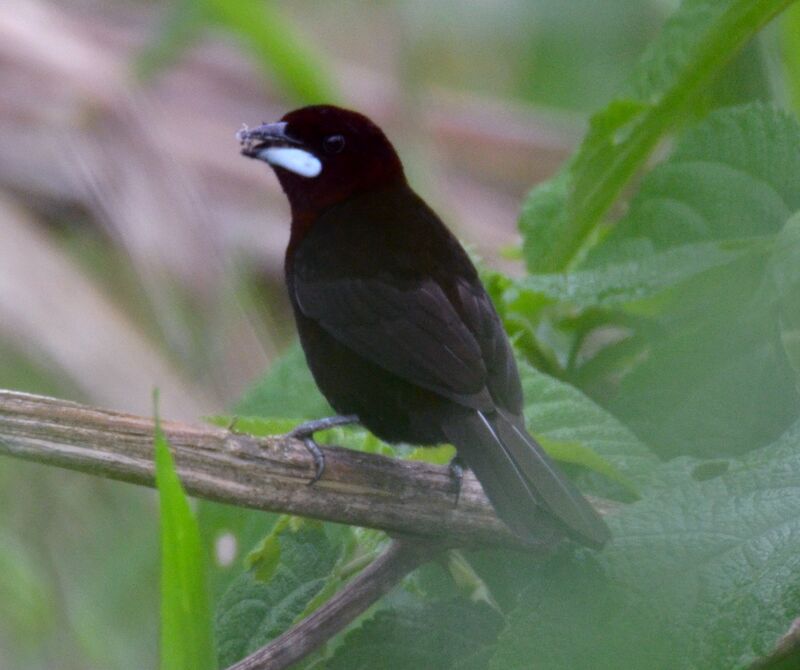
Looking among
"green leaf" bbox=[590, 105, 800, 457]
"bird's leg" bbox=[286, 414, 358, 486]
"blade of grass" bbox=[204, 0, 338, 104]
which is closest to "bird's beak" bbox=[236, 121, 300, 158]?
"bird's leg" bbox=[286, 414, 358, 486]

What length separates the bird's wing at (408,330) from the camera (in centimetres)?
164

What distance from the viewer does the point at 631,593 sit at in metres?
1.13

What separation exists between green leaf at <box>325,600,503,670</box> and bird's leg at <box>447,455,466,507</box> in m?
0.11

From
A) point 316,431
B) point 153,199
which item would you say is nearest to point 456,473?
point 316,431

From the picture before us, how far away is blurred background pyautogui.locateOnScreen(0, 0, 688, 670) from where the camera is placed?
2.76 meters

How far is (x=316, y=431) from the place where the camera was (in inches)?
60.0

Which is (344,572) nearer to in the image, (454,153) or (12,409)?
(12,409)

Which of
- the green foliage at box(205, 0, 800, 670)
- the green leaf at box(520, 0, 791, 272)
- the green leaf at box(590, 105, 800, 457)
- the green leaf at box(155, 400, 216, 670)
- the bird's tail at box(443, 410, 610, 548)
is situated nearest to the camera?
the green leaf at box(155, 400, 216, 670)

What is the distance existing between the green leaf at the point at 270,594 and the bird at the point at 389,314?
0.38ft

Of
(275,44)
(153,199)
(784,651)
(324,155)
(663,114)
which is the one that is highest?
(153,199)

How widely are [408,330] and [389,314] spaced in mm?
41

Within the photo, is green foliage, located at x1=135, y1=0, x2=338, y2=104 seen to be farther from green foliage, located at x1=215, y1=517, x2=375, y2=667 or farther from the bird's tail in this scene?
green foliage, located at x1=215, y1=517, x2=375, y2=667

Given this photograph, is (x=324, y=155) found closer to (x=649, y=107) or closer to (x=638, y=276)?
(x=649, y=107)

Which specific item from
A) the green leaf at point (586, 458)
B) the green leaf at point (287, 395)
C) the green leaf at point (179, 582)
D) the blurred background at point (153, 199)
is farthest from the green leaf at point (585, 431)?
the blurred background at point (153, 199)
